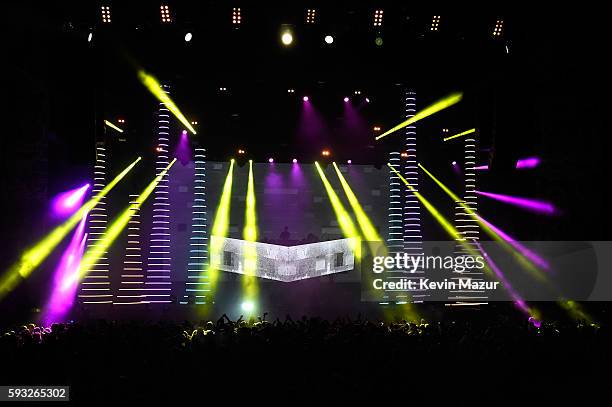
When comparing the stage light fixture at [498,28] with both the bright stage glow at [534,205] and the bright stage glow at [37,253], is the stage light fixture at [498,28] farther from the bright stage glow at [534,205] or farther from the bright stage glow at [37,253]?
the bright stage glow at [37,253]

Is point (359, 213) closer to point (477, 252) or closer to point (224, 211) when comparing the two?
point (224, 211)

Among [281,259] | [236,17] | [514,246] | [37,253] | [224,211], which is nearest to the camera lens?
[236,17]

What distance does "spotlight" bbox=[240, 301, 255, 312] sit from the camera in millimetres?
10372

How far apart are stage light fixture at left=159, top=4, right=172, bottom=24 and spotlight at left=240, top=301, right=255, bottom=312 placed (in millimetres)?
6033

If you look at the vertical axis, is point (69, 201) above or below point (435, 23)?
below

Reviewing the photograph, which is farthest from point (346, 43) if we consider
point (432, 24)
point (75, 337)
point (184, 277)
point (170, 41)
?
point (184, 277)

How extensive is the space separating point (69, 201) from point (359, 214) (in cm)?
719

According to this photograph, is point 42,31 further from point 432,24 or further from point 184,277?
point 184,277

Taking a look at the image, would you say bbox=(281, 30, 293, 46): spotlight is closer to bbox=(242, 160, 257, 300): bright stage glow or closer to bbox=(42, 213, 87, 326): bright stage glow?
bbox=(42, 213, 87, 326): bright stage glow

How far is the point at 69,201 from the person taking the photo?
7.72m

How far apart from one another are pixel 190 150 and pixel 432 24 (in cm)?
593

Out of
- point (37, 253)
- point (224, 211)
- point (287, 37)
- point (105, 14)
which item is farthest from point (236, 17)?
point (224, 211)

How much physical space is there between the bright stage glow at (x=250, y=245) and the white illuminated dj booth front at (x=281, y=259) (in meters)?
0.08

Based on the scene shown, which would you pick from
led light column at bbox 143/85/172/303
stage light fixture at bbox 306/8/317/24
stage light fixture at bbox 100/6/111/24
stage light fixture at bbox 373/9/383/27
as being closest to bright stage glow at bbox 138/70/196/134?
led light column at bbox 143/85/172/303
